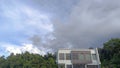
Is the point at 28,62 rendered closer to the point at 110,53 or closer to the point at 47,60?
the point at 47,60

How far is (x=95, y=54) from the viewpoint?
46.6 meters

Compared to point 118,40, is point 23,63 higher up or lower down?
lower down

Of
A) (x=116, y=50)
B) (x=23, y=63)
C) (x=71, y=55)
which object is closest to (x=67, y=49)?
(x=71, y=55)

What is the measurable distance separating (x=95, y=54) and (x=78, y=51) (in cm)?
389

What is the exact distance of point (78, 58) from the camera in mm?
45781

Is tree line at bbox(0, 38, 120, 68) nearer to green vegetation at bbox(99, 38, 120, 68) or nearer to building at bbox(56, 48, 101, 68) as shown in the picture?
green vegetation at bbox(99, 38, 120, 68)

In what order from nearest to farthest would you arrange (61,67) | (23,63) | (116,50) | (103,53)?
(61,67)
(23,63)
(116,50)
(103,53)

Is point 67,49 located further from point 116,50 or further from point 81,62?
point 116,50

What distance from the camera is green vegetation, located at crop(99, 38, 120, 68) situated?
48.1 meters

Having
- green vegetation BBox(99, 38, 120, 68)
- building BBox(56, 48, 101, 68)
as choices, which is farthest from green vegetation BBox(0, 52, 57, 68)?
green vegetation BBox(99, 38, 120, 68)

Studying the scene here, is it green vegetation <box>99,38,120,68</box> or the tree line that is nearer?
the tree line

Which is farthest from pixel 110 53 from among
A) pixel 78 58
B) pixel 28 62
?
pixel 28 62

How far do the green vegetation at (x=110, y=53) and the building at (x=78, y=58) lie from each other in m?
3.42

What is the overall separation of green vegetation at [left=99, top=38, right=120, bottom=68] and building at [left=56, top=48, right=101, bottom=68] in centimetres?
342
